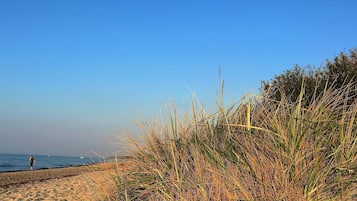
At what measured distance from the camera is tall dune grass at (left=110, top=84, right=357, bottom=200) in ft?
10.5

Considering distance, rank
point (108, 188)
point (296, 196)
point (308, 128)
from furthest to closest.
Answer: point (108, 188) < point (308, 128) < point (296, 196)

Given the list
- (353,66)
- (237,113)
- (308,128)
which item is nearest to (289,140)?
(308,128)

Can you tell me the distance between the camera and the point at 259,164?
3486 mm

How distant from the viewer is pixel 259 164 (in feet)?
11.4

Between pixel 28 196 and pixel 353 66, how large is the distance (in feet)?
40.9

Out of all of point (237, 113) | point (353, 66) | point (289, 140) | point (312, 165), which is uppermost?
point (353, 66)

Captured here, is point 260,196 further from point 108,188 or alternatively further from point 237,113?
point 108,188

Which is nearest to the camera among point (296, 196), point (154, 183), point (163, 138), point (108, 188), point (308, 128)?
point (296, 196)

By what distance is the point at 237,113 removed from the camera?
4.79 metres

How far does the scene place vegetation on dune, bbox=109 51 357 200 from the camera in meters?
3.21

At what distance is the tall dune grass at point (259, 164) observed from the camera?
321 cm

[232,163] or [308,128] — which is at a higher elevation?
[308,128]

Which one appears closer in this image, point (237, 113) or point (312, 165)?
point (312, 165)

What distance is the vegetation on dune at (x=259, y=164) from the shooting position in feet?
10.5
